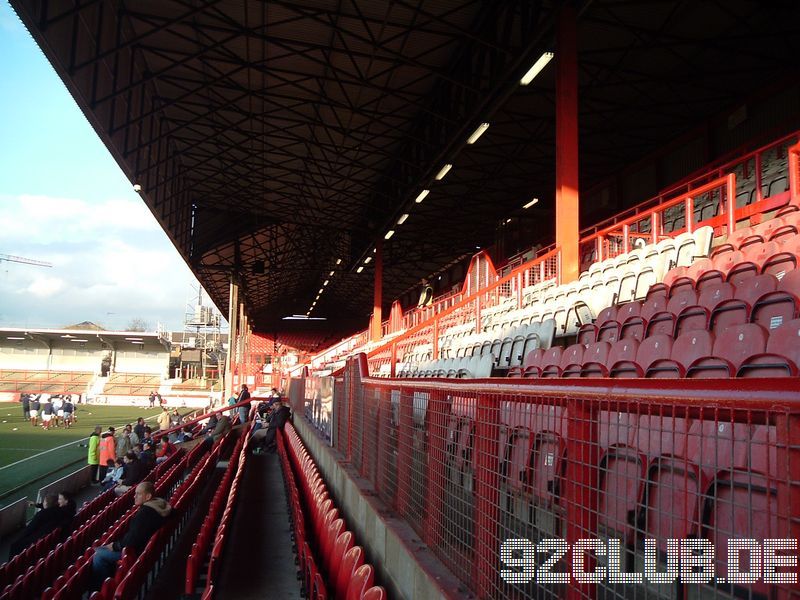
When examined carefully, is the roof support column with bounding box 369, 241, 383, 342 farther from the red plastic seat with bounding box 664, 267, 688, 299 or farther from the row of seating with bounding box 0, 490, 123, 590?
the red plastic seat with bounding box 664, 267, 688, 299

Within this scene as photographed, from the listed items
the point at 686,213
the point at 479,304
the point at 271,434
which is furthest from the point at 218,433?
the point at 686,213

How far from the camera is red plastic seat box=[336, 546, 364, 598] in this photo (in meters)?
3.54

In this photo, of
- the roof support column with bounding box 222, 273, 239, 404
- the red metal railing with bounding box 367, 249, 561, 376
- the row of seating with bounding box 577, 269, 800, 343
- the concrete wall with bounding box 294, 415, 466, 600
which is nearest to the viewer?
the concrete wall with bounding box 294, 415, 466, 600

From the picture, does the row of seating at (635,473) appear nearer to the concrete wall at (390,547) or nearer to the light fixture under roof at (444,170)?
the concrete wall at (390,547)

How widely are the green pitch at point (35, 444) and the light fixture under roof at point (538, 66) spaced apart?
12865 mm

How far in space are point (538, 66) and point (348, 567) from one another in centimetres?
1004

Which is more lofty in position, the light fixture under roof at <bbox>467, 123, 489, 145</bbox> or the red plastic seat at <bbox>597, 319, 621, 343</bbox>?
the light fixture under roof at <bbox>467, 123, 489, 145</bbox>

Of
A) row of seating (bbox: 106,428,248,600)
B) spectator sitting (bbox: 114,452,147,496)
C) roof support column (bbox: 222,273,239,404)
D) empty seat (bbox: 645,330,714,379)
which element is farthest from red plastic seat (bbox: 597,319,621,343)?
roof support column (bbox: 222,273,239,404)

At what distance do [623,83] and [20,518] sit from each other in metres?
14.9

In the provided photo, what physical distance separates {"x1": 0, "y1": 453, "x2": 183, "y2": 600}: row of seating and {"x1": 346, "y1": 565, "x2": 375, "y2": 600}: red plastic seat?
3.37 metres

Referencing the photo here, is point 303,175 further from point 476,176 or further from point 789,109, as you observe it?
point 789,109

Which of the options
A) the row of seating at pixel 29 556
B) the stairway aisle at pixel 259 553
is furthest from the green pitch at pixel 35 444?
the stairway aisle at pixel 259 553

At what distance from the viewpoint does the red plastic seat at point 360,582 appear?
308 centimetres

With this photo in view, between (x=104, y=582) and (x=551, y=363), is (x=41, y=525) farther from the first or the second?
(x=551, y=363)
